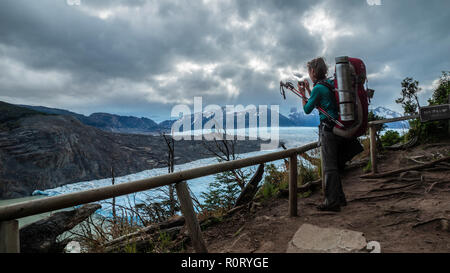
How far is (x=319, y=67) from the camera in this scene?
3.35 meters

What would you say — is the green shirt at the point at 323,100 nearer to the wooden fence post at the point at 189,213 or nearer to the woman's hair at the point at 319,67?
the woman's hair at the point at 319,67

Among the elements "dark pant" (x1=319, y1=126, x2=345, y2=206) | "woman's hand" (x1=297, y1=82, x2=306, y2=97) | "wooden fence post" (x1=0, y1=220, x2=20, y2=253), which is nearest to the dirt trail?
"dark pant" (x1=319, y1=126, x2=345, y2=206)

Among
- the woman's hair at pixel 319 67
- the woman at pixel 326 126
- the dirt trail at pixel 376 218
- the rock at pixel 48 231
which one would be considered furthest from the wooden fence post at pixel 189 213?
the rock at pixel 48 231

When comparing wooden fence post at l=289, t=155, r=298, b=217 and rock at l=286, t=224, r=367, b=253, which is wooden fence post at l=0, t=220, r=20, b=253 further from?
wooden fence post at l=289, t=155, r=298, b=217

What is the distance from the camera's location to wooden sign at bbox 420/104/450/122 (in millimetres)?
7141

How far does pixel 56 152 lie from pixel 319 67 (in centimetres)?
8500

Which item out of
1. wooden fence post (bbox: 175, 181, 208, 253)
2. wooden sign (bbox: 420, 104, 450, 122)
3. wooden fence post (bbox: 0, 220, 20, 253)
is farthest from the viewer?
wooden sign (bbox: 420, 104, 450, 122)

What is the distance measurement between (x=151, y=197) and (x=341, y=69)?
5.03m

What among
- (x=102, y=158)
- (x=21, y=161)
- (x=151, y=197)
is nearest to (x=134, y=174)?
(x=102, y=158)

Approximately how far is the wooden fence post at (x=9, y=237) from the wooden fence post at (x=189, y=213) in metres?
1.10

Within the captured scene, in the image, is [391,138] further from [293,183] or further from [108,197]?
[108,197]

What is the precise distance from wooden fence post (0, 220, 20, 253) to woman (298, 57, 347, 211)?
2996mm
